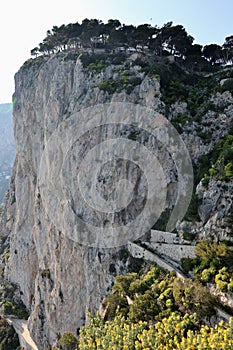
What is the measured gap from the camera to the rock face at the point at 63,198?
37875 mm

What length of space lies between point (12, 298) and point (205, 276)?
52.9 metres

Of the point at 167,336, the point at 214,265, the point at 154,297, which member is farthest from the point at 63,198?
the point at 167,336

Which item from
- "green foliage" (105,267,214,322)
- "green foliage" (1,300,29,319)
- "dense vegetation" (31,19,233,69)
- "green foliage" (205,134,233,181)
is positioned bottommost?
"green foliage" (1,300,29,319)

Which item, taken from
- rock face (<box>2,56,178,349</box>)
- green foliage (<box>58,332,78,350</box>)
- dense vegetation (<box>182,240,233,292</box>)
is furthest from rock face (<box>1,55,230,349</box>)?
green foliage (<box>58,332,78,350</box>)

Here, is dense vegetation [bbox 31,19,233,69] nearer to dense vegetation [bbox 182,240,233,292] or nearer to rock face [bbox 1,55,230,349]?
rock face [bbox 1,55,230,349]

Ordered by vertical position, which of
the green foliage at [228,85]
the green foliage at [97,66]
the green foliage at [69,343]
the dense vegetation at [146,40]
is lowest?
the green foliage at [69,343]

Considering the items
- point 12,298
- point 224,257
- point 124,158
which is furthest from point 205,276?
point 12,298

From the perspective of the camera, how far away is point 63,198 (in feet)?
155

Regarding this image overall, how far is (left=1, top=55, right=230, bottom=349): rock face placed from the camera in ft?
124

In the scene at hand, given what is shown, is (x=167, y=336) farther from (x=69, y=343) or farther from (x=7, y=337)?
(x=7, y=337)

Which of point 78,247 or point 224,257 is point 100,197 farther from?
point 224,257

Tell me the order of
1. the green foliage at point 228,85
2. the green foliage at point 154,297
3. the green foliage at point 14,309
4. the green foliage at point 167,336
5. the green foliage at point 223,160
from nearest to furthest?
the green foliage at point 167,336 → the green foliage at point 154,297 → the green foliage at point 223,160 → the green foliage at point 228,85 → the green foliage at point 14,309

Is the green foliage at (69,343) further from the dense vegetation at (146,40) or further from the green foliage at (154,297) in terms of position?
the dense vegetation at (146,40)

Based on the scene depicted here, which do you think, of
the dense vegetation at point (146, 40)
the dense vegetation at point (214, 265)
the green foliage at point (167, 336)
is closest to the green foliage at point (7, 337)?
the green foliage at point (167, 336)
